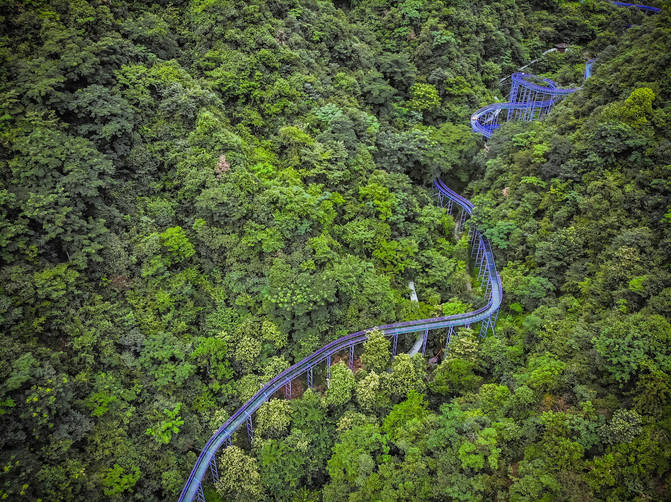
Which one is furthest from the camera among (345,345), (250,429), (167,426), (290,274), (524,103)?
(524,103)

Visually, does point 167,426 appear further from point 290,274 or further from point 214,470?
point 290,274

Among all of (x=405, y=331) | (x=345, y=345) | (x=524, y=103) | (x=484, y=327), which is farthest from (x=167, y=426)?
(x=524, y=103)

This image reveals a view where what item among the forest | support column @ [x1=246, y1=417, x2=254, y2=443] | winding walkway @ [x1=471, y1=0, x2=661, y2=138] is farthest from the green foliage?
winding walkway @ [x1=471, y1=0, x2=661, y2=138]

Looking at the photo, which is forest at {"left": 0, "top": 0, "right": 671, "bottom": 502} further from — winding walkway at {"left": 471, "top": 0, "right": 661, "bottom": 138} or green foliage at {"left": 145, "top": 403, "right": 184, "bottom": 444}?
winding walkway at {"left": 471, "top": 0, "right": 661, "bottom": 138}

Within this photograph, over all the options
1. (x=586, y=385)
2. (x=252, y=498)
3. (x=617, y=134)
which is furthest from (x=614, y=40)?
(x=252, y=498)

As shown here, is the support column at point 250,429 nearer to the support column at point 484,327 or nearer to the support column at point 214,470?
the support column at point 214,470

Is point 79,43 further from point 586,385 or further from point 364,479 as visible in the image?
point 586,385

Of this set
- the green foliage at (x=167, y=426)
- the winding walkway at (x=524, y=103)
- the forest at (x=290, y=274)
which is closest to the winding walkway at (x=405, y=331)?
the winding walkway at (x=524, y=103)
